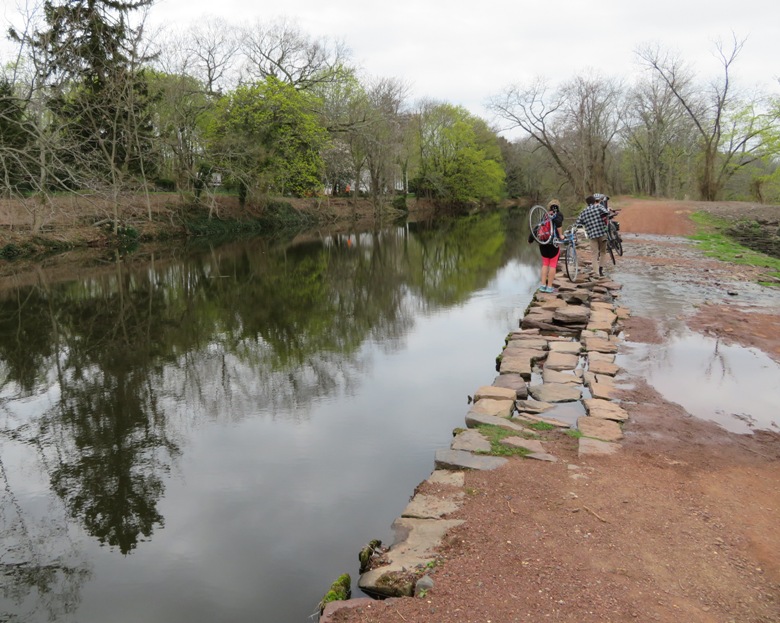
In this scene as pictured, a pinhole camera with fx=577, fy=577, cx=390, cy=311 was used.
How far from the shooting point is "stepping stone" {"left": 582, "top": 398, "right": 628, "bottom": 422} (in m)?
6.07

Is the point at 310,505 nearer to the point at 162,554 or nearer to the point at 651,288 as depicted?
the point at 162,554

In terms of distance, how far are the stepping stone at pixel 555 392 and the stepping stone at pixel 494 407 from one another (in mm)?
438

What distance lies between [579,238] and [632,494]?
23.9 metres

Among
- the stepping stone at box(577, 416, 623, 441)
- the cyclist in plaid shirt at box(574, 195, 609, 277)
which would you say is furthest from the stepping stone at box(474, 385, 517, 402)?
the cyclist in plaid shirt at box(574, 195, 609, 277)

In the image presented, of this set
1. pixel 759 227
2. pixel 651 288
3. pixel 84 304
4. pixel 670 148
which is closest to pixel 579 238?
pixel 759 227

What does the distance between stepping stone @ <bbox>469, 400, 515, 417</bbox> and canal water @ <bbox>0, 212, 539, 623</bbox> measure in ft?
1.54

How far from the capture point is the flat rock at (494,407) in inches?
247

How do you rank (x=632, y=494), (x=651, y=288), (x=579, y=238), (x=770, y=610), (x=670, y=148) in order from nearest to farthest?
(x=770, y=610) → (x=632, y=494) → (x=651, y=288) → (x=579, y=238) → (x=670, y=148)

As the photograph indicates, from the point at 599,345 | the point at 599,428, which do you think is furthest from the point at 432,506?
the point at 599,345

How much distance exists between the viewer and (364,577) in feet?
12.3

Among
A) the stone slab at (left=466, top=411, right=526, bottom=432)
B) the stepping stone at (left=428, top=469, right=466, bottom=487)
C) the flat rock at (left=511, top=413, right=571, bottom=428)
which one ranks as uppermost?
the stone slab at (left=466, top=411, right=526, bottom=432)

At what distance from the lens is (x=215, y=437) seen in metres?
6.62

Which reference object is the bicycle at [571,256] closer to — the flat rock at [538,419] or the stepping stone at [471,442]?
the flat rock at [538,419]

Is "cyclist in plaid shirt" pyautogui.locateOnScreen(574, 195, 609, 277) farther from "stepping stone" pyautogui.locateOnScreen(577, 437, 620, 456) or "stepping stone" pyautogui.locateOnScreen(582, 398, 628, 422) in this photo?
"stepping stone" pyautogui.locateOnScreen(577, 437, 620, 456)
